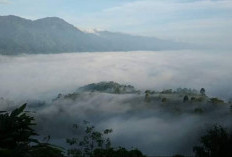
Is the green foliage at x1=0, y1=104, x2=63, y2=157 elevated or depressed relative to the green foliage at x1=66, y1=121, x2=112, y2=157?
depressed

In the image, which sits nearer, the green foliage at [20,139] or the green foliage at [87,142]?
the green foliage at [20,139]

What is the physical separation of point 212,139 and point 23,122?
1386cm

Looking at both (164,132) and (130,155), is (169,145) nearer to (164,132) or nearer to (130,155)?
(164,132)

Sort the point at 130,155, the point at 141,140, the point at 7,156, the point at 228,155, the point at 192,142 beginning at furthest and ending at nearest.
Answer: the point at 141,140
the point at 192,142
the point at 130,155
the point at 228,155
the point at 7,156

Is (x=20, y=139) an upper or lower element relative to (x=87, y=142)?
lower

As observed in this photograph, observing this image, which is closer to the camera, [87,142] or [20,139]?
[20,139]

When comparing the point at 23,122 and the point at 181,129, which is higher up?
the point at 181,129

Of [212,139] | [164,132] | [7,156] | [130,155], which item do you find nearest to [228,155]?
[212,139]

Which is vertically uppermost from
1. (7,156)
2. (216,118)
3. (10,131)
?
(216,118)

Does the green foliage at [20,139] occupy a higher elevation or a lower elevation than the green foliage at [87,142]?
lower

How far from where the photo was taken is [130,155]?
85.5 feet

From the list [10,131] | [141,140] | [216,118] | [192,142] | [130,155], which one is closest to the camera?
[10,131]

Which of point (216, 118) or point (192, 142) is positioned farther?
point (216, 118)

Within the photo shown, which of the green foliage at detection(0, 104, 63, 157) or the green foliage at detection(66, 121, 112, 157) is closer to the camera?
the green foliage at detection(0, 104, 63, 157)
